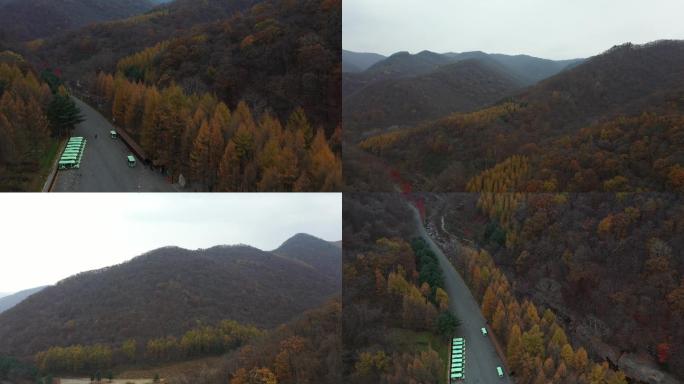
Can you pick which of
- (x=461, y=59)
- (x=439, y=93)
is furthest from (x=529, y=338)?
(x=461, y=59)

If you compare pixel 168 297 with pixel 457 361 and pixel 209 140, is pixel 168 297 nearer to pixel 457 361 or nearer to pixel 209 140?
pixel 209 140

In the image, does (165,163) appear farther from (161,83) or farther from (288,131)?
(288,131)

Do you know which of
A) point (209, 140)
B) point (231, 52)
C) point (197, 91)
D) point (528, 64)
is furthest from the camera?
point (528, 64)

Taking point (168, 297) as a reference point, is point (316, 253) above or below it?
above

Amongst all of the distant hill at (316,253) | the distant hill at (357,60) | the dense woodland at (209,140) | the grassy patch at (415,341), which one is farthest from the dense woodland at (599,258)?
the dense woodland at (209,140)

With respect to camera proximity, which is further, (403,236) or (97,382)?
(403,236)

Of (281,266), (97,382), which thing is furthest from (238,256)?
(97,382)

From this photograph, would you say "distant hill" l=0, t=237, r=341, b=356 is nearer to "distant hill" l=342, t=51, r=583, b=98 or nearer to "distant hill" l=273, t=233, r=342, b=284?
"distant hill" l=273, t=233, r=342, b=284
